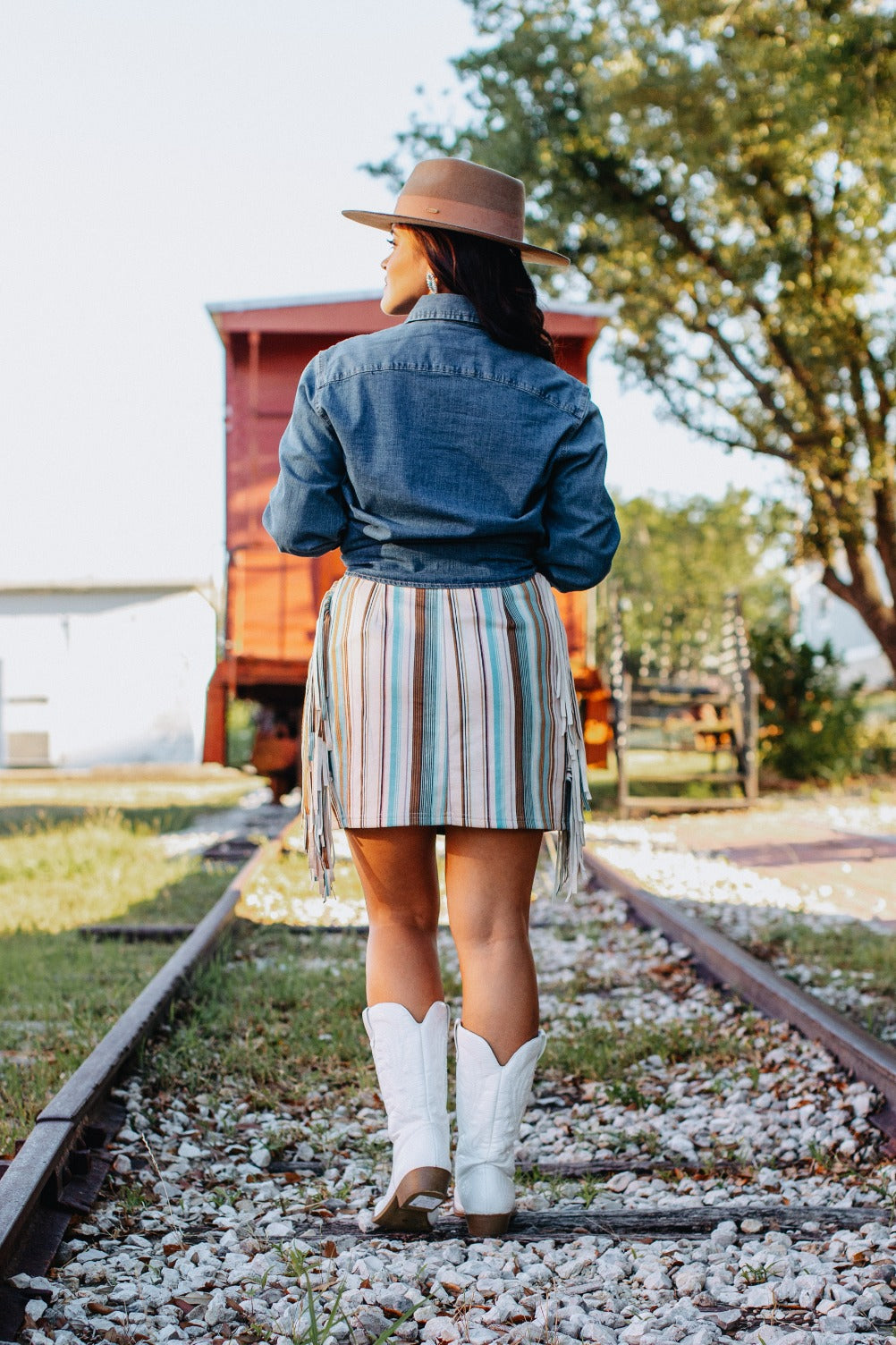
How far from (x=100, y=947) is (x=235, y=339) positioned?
18.4ft

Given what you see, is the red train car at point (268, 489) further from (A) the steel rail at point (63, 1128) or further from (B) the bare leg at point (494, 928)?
(B) the bare leg at point (494, 928)

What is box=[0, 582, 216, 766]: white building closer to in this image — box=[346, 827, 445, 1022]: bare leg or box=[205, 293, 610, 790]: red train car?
box=[205, 293, 610, 790]: red train car

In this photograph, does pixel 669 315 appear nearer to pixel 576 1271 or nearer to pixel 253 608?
pixel 253 608

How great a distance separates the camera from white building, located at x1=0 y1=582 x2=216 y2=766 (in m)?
20.8

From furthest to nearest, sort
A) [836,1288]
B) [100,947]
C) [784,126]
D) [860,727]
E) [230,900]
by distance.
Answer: [860,727] < [784,126] < [230,900] < [100,947] < [836,1288]

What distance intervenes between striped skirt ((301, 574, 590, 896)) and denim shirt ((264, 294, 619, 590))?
0.20 feet

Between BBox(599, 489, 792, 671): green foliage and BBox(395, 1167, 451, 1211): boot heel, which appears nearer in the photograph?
BBox(395, 1167, 451, 1211): boot heel

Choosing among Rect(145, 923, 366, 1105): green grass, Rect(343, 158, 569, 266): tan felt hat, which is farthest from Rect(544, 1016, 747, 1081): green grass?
Rect(343, 158, 569, 266): tan felt hat

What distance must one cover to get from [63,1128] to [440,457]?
139 cm

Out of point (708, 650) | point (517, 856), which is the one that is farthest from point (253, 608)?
point (517, 856)

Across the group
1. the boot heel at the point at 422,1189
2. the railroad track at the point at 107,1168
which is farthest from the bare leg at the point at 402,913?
the railroad track at the point at 107,1168

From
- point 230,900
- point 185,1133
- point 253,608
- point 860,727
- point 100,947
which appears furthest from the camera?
point 860,727

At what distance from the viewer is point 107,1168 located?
2342 mm

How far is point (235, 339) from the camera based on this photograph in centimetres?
898
